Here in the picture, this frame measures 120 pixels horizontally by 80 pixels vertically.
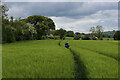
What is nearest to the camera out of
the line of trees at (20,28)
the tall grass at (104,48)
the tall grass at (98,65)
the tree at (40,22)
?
the tall grass at (98,65)

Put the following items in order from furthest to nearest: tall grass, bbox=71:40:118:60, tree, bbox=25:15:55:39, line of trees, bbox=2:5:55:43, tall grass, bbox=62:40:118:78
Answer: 1. tree, bbox=25:15:55:39
2. line of trees, bbox=2:5:55:43
3. tall grass, bbox=71:40:118:60
4. tall grass, bbox=62:40:118:78

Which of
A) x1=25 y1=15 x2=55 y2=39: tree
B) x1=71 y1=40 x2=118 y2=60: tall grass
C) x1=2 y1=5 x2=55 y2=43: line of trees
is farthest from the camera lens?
x1=25 y1=15 x2=55 y2=39: tree

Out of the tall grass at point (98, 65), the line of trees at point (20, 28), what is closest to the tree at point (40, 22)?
the line of trees at point (20, 28)

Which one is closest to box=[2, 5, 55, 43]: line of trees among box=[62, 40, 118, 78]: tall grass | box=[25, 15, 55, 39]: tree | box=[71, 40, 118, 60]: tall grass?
box=[25, 15, 55, 39]: tree

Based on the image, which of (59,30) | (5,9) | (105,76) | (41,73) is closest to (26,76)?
(41,73)

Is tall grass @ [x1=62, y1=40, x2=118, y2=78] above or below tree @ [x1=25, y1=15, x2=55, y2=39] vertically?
below

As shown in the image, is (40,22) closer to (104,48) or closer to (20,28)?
(20,28)

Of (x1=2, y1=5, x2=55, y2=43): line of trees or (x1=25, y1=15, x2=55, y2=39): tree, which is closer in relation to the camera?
(x1=2, y1=5, x2=55, y2=43): line of trees

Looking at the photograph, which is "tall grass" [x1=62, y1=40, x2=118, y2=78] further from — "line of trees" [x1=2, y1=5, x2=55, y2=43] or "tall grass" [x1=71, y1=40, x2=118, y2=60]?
"line of trees" [x1=2, y1=5, x2=55, y2=43]

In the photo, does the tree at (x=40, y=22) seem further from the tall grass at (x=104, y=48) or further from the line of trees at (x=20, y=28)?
the tall grass at (x=104, y=48)

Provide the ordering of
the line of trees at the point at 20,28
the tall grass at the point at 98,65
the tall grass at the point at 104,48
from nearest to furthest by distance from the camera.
Answer: 1. the tall grass at the point at 98,65
2. the tall grass at the point at 104,48
3. the line of trees at the point at 20,28

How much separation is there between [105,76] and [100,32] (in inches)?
3561

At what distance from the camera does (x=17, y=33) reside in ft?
119

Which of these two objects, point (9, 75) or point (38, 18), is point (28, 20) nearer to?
point (38, 18)
